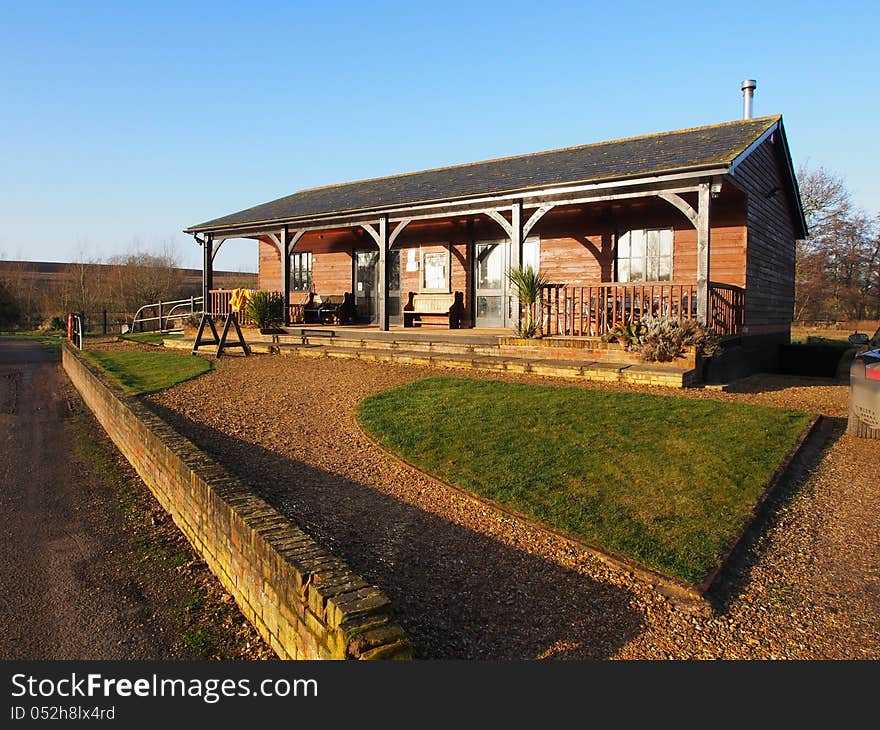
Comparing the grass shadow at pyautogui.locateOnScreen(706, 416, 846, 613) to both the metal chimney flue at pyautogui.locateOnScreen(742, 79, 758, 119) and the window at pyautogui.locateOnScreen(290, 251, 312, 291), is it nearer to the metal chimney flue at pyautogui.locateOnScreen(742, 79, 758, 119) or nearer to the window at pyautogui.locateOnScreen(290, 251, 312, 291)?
the metal chimney flue at pyautogui.locateOnScreen(742, 79, 758, 119)

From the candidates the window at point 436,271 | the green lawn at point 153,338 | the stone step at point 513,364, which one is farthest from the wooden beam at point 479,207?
the green lawn at point 153,338

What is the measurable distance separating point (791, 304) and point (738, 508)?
47.8 ft

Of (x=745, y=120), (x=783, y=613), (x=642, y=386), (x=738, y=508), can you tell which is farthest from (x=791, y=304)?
(x=783, y=613)

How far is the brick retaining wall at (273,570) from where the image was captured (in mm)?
2770

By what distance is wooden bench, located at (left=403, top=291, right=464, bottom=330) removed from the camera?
1636cm

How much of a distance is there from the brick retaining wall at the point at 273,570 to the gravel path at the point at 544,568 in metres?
0.48

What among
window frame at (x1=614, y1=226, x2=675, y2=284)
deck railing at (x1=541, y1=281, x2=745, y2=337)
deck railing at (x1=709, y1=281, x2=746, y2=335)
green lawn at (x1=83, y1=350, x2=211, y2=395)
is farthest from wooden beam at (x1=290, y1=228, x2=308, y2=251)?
deck railing at (x1=709, y1=281, x2=746, y2=335)

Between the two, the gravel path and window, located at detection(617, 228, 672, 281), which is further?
window, located at detection(617, 228, 672, 281)

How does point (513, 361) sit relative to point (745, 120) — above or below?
below

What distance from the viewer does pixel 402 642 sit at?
271 centimetres

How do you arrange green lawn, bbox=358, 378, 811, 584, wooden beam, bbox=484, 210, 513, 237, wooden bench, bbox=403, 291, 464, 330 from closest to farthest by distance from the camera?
green lawn, bbox=358, 378, 811, 584
wooden beam, bbox=484, 210, 513, 237
wooden bench, bbox=403, 291, 464, 330

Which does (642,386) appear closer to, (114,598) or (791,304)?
(114,598)

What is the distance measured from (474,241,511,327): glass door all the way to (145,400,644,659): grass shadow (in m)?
11.3

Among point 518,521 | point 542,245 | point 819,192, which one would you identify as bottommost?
point 518,521
